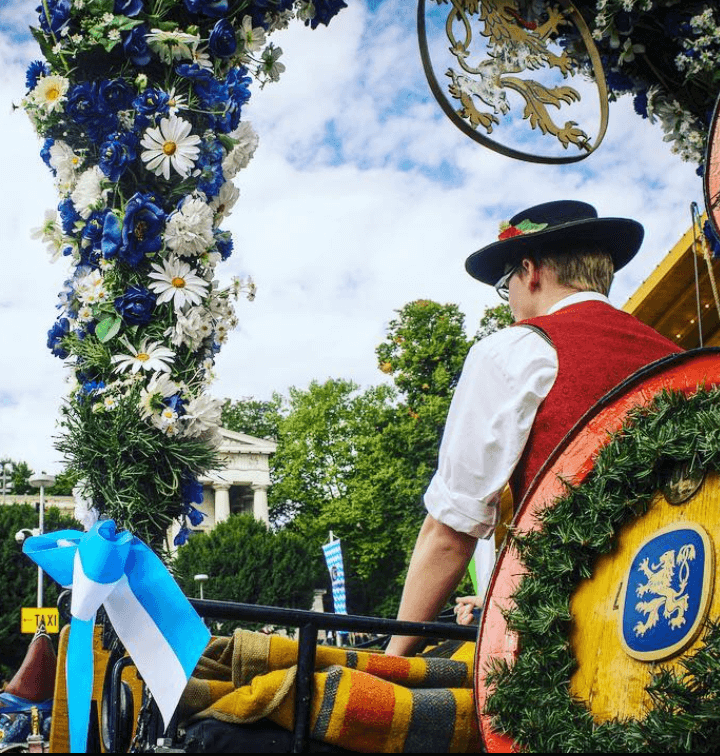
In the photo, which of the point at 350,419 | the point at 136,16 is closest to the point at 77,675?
the point at 136,16

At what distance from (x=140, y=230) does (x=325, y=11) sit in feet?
4.28

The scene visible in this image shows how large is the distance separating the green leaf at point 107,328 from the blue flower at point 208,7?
110 cm

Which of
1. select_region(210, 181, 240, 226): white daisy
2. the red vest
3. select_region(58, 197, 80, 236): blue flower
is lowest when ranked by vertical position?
the red vest

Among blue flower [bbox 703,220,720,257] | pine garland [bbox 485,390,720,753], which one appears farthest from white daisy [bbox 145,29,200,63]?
pine garland [bbox 485,390,720,753]

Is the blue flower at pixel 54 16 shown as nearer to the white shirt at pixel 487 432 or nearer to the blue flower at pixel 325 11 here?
the blue flower at pixel 325 11

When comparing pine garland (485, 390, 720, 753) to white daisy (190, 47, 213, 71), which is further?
white daisy (190, 47, 213, 71)

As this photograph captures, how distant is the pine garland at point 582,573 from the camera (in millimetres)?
1461

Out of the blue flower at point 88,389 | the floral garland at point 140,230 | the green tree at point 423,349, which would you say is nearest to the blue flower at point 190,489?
the floral garland at point 140,230

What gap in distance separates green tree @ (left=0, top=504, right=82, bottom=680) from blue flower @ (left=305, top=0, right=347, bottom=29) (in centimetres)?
3428

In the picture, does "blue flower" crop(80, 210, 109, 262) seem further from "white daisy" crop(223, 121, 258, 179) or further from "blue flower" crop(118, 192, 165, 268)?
"white daisy" crop(223, 121, 258, 179)

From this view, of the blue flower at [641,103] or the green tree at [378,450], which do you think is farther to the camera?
the green tree at [378,450]

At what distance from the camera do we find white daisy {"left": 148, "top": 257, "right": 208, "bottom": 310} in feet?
9.77

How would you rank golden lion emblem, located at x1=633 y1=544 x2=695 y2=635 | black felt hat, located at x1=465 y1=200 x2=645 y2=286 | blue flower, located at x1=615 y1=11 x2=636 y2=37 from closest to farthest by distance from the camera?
golden lion emblem, located at x1=633 y1=544 x2=695 y2=635 < black felt hat, located at x1=465 y1=200 x2=645 y2=286 < blue flower, located at x1=615 y1=11 x2=636 y2=37

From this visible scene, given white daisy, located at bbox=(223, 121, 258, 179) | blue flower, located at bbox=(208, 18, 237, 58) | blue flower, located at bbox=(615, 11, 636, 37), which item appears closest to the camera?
blue flower, located at bbox=(208, 18, 237, 58)
